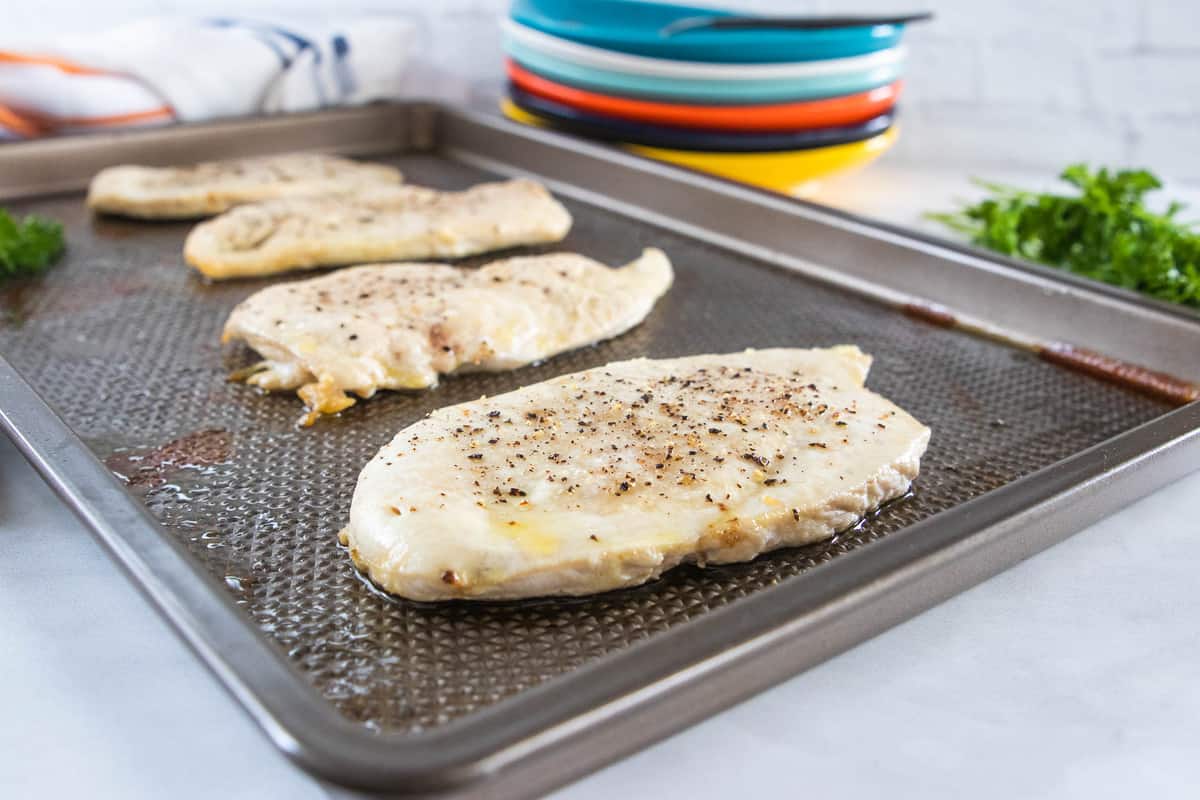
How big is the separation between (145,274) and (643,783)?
167 centimetres

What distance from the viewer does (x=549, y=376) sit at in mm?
1988

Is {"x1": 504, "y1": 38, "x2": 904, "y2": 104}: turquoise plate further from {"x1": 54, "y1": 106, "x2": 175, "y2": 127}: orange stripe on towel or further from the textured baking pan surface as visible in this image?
{"x1": 54, "y1": 106, "x2": 175, "y2": 127}: orange stripe on towel

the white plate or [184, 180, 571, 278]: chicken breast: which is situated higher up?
the white plate

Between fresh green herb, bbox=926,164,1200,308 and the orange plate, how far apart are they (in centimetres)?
52

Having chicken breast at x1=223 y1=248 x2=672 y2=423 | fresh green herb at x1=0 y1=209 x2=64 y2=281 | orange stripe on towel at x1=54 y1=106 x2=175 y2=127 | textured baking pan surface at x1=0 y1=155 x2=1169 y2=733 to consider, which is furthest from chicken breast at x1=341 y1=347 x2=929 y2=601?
orange stripe on towel at x1=54 y1=106 x2=175 y2=127

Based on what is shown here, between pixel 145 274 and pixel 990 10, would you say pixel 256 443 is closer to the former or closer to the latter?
pixel 145 274

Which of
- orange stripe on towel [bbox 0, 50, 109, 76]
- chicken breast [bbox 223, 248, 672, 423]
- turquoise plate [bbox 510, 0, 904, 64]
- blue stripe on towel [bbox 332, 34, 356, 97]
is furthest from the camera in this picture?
blue stripe on towel [bbox 332, 34, 356, 97]

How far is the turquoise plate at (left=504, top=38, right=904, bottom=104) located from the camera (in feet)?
9.66

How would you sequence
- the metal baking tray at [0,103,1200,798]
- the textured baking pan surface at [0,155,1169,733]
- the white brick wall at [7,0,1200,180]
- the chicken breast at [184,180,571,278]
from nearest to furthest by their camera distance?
the metal baking tray at [0,103,1200,798]
the textured baking pan surface at [0,155,1169,733]
the chicken breast at [184,180,571,278]
the white brick wall at [7,0,1200,180]

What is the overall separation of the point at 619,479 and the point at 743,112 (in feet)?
5.66

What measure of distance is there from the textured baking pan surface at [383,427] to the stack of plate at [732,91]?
0.37m

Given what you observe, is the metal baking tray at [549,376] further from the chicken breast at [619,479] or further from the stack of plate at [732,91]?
the stack of plate at [732,91]

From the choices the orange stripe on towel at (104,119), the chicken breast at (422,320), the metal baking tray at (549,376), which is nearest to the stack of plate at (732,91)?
the metal baking tray at (549,376)

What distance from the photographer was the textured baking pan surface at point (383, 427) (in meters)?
1.28
